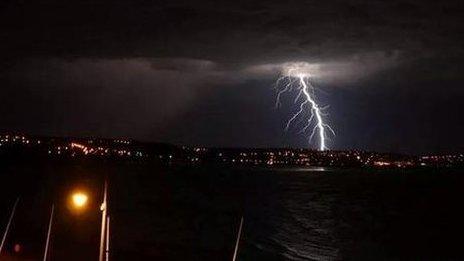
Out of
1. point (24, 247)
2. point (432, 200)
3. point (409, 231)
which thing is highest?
point (432, 200)

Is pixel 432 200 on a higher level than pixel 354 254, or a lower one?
higher

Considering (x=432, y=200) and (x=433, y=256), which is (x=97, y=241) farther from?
(x=432, y=200)

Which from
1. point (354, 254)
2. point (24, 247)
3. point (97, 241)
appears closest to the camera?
point (24, 247)

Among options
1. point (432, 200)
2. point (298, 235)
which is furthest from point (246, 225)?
point (432, 200)

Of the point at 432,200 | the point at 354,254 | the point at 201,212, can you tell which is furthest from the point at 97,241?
the point at 432,200

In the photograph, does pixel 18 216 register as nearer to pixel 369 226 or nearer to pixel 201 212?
pixel 201 212

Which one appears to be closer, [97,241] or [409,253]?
[97,241]

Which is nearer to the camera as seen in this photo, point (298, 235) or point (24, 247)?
point (24, 247)

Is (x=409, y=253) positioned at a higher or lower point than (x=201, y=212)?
lower

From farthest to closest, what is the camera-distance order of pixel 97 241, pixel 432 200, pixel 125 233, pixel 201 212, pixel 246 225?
pixel 432 200 → pixel 201 212 → pixel 246 225 → pixel 125 233 → pixel 97 241
